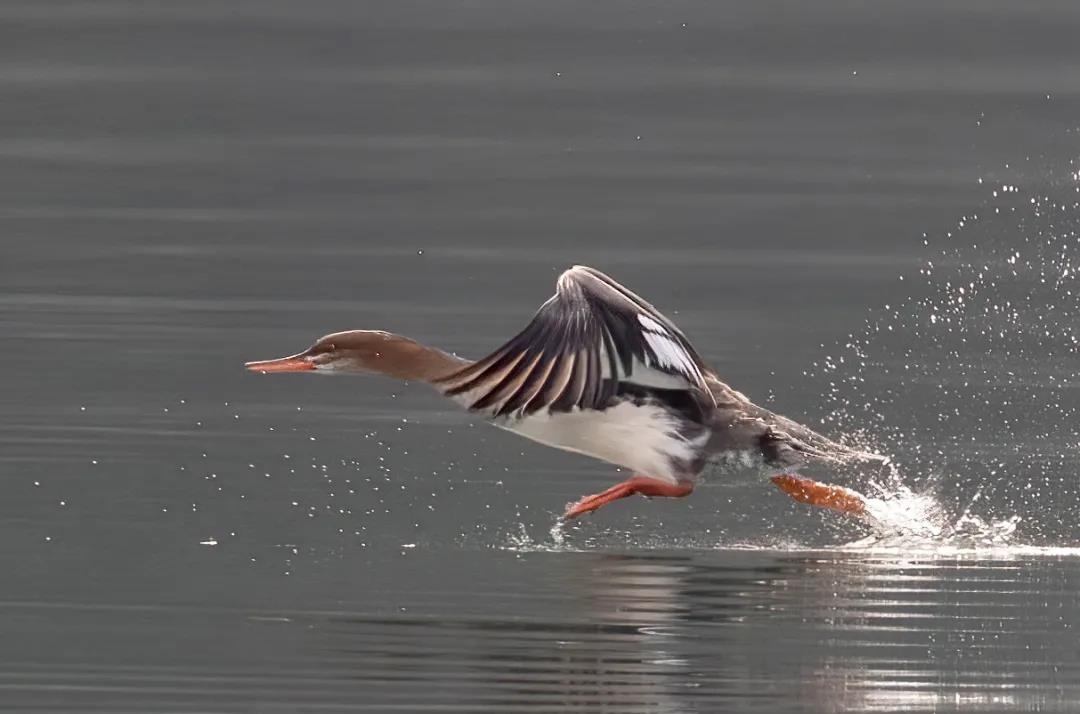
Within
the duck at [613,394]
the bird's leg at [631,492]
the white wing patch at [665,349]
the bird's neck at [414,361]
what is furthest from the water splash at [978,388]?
the bird's neck at [414,361]

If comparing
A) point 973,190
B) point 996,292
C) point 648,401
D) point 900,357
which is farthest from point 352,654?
point 973,190

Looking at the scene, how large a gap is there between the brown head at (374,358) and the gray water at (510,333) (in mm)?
415

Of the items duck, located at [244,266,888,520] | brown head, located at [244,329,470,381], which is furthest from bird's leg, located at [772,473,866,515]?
brown head, located at [244,329,470,381]

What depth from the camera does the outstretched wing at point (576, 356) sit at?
8.03 m

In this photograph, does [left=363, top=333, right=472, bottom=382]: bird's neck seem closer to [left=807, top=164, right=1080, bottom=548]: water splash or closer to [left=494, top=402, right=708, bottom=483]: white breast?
[left=494, top=402, right=708, bottom=483]: white breast

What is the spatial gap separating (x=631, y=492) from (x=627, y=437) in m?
0.19

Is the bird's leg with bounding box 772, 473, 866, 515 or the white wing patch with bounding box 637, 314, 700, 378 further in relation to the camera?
the bird's leg with bounding box 772, 473, 866, 515

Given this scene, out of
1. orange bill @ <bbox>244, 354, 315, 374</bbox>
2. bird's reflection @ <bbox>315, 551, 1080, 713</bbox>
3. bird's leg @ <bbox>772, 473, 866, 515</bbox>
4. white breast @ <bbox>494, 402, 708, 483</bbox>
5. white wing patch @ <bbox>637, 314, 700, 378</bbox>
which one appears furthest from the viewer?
orange bill @ <bbox>244, 354, 315, 374</bbox>

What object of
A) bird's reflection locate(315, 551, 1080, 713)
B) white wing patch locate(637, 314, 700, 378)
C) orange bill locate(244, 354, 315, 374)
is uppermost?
white wing patch locate(637, 314, 700, 378)

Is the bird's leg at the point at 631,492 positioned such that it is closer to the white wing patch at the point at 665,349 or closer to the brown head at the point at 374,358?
the white wing patch at the point at 665,349

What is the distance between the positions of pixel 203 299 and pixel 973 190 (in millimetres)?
5609

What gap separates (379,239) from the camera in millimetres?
14289

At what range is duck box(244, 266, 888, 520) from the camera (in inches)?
318

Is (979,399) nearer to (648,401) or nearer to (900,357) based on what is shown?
(900,357)
